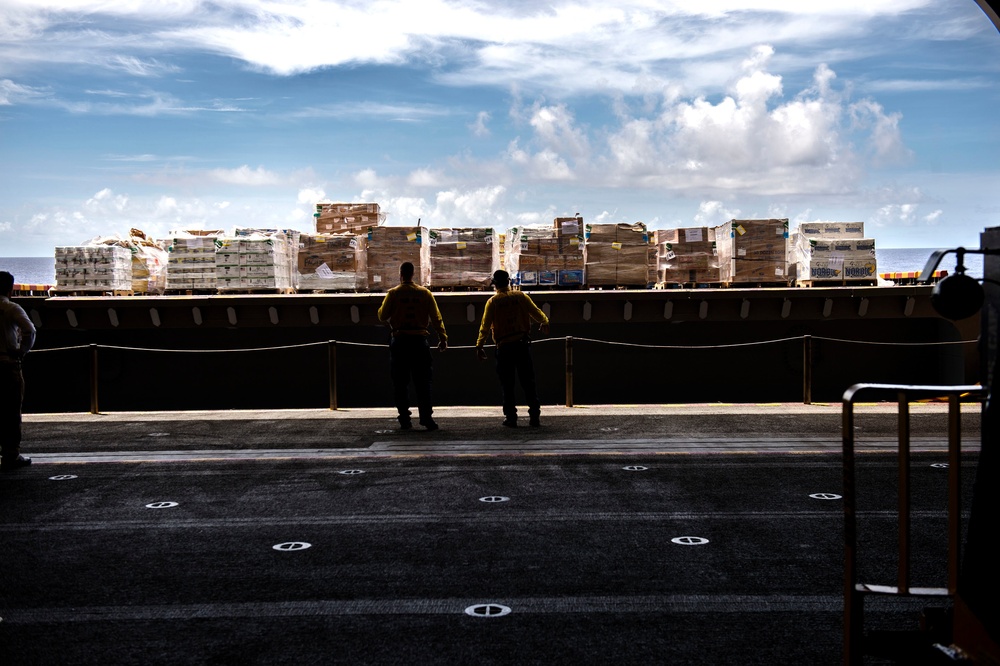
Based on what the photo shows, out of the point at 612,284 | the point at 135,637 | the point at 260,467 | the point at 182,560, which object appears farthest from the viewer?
the point at 612,284

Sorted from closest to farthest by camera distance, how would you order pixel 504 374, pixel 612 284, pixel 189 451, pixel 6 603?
pixel 6 603 < pixel 189 451 < pixel 504 374 < pixel 612 284

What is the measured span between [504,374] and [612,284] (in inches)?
304

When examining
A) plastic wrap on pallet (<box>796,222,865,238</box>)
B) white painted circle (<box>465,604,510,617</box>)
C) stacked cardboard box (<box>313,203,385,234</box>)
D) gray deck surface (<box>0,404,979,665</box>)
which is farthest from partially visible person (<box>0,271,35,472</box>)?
plastic wrap on pallet (<box>796,222,865,238</box>)

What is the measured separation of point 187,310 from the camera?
19625 millimetres

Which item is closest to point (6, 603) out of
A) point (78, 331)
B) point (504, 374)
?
point (504, 374)

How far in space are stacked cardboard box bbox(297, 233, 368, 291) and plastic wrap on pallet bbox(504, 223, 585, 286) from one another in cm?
310

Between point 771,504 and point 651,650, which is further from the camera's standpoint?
point 771,504

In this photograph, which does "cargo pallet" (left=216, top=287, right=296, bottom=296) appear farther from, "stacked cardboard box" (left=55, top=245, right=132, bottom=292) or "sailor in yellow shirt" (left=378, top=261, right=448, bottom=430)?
"sailor in yellow shirt" (left=378, top=261, right=448, bottom=430)

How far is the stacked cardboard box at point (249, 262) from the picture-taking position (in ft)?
63.7

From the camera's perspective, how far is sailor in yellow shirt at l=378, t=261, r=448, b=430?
38.5 ft

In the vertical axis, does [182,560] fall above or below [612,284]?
below

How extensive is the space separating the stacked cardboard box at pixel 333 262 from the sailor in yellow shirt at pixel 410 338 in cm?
778

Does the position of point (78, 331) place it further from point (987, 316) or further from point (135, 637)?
point (987, 316)

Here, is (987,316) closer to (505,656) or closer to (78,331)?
(505,656)
